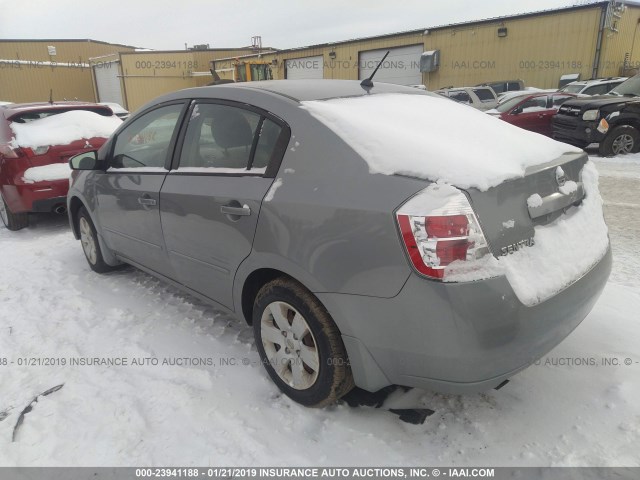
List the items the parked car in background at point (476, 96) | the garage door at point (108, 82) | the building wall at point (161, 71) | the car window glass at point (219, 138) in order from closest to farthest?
the car window glass at point (219, 138) < the parked car in background at point (476, 96) < the building wall at point (161, 71) < the garage door at point (108, 82)

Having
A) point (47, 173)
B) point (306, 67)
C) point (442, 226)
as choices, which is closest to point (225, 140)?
point (442, 226)

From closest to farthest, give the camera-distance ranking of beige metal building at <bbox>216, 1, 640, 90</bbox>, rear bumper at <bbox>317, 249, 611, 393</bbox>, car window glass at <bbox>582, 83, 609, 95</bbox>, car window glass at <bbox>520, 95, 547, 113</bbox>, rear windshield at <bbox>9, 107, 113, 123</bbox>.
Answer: rear bumper at <bbox>317, 249, 611, 393</bbox>, rear windshield at <bbox>9, 107, 113, 123</bbox>, car window glass at <bbox>520, 95, 547, 113</bbox>, car window glass at <bbox>582, 83, 609, 95</bbox>, beige metal building at <bbox>216, 1, 640, 90</bbox>

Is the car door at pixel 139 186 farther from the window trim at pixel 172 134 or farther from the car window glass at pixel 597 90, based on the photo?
the car window glass at pixel 597 90

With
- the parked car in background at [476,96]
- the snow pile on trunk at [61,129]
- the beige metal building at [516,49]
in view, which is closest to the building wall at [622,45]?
the beige metal building at [516,49]

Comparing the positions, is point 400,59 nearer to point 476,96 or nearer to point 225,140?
point 476,96

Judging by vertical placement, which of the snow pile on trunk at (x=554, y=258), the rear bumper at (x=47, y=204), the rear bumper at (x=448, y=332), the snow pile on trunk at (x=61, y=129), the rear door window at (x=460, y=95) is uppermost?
the rear door window at (x=460, y=95)

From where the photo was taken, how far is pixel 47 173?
212 inches

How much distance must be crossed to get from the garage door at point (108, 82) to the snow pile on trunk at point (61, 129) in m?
29.4

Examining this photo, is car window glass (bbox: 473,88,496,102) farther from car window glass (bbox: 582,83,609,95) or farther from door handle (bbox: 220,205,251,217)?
door handle (bbox: 220,205,251,217)

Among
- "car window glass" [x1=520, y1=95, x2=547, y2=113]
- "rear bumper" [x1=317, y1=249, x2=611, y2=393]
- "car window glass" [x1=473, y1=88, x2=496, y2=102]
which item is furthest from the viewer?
"car window glass" [x1=473, y1=88, x2=496, y2=102]

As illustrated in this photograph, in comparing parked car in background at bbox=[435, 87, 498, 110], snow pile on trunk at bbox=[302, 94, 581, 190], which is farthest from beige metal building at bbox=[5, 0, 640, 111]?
snow pile on trunk at bbox=[302, 94, 581, 190]

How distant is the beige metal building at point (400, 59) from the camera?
59.3 feet

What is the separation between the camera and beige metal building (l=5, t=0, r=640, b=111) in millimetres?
18078

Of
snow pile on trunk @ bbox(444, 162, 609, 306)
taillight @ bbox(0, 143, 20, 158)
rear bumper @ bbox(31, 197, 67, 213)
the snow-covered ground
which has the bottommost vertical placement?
the snow-covered ground
